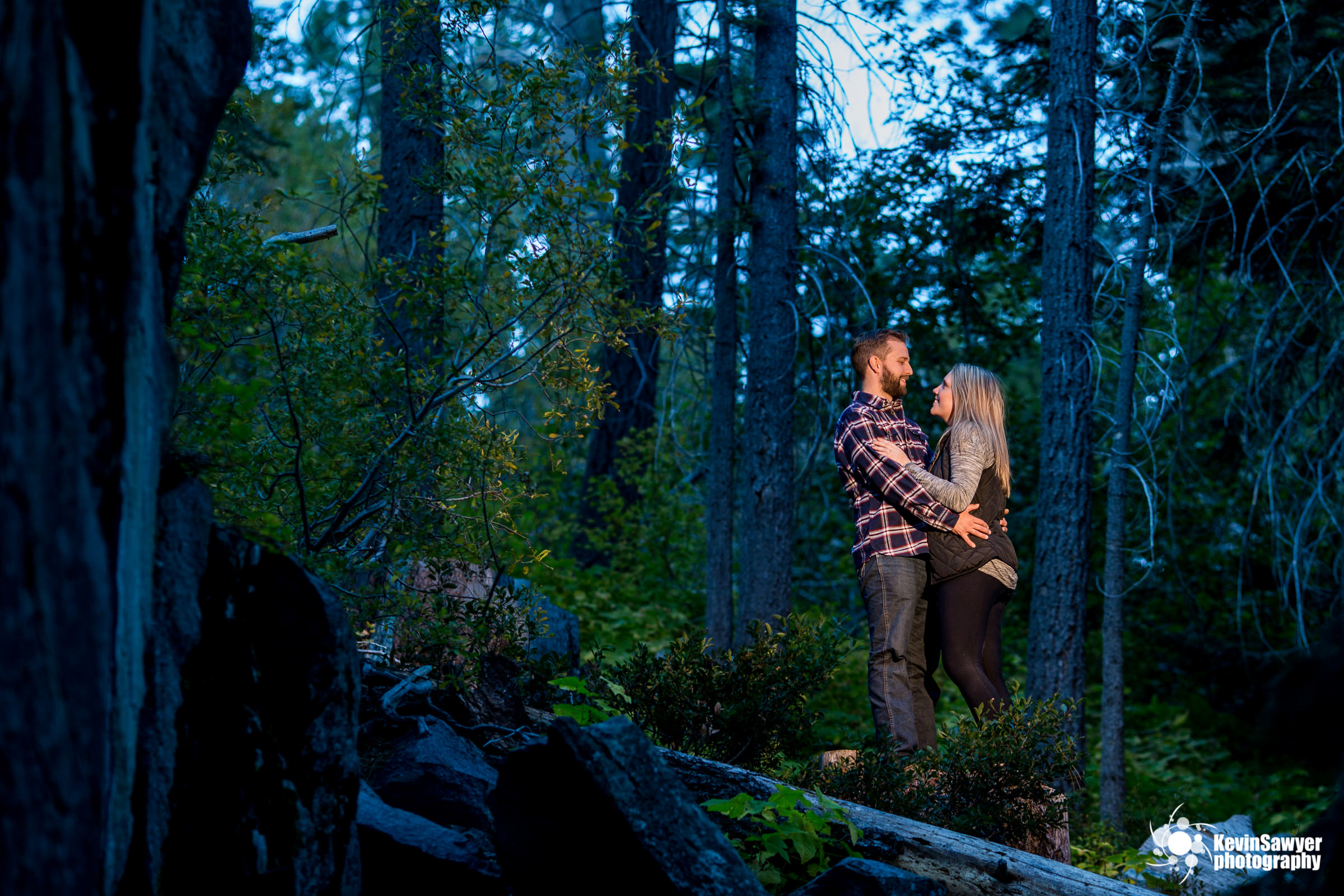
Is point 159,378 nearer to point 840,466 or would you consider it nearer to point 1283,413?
point 840,466

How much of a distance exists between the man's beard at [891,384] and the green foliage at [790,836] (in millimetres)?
2214

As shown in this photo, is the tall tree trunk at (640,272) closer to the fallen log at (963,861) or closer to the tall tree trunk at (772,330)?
the tall tree trunk at (772,330)

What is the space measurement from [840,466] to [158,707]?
3498 mm

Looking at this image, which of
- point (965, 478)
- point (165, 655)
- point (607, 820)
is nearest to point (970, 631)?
point (965, 478)

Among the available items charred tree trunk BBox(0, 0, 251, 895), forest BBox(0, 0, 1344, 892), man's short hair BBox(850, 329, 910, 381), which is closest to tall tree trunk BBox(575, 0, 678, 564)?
forest BBox(0, 0, 1344, 892)

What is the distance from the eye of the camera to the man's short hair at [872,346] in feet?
16.4

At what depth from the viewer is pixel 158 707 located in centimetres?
234

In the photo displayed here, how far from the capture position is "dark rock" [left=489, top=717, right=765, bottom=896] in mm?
2625

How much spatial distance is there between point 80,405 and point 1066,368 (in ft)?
21.1

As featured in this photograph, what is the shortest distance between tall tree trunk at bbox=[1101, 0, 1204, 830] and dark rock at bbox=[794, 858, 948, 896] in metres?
4.91

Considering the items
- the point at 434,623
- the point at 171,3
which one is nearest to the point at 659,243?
the point at 434,623

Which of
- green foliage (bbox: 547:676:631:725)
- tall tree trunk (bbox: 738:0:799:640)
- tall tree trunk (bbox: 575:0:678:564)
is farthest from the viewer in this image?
tall tree trunk (bbox: 575:0:678:564)

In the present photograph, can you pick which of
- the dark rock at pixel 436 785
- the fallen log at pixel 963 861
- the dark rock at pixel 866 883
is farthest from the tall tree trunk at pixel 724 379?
the dark rock at pixel 866 883

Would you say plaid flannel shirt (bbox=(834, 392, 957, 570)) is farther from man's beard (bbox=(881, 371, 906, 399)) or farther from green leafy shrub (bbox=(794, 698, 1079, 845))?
green leafy shrub (bbox=(794, 698, 1079, 845))
